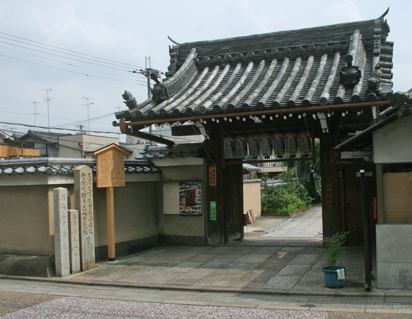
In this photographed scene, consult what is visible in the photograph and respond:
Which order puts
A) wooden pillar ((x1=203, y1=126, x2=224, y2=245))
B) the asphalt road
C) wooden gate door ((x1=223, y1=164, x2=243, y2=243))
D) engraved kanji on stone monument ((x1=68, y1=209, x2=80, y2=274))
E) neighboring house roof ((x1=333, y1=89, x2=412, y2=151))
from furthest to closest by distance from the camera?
wooden gate door ((x1=223, y1=164, x2=243, y2=243))
wooden pillar ((x1=203, y1=126, x2=224, y2=245))
engraved kanji on stone monument ((x1=68, y1=209, x2=80, y2=274))
neighboring house roof ((x1=333, y1=89, x2=412, y2=151))
the asphalt road

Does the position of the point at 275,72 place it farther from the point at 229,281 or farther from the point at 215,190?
the point at 229,281

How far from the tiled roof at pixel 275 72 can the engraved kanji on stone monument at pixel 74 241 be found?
342 cm

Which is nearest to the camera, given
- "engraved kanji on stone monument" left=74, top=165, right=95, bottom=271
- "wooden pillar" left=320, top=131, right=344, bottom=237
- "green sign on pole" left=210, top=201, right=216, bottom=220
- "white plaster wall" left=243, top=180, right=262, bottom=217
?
"engraved kanji on stone monument" left=74, top=165, right=95, bottom=271

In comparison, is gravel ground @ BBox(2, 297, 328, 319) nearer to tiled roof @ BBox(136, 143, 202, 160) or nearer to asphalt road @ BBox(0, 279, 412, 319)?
asphalt road @ BBox(0, 279, 412, 319)

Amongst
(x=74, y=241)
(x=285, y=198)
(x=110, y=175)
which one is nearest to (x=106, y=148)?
(x=110, y=175)

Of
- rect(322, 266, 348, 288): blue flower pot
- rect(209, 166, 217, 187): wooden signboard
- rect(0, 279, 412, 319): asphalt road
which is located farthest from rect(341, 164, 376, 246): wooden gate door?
rect(0, 279, 412, 319): asphalt road

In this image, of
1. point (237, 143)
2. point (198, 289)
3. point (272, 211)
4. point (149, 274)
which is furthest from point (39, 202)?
point (272, 211)

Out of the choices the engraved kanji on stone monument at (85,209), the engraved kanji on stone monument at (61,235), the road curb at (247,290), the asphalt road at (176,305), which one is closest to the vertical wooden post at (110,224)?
the engraved kanji on stone monument at (85,209)

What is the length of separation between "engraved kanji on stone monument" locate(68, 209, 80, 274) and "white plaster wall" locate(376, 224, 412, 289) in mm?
7538

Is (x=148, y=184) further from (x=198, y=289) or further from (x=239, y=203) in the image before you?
(x=198, y=289)

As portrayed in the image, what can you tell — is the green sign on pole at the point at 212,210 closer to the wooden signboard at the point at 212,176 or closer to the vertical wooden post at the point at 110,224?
the wooden signboard at the point at 212,176

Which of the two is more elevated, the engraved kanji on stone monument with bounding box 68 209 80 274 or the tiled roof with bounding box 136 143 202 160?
the tiled roof with bounding box 136 143 202 160

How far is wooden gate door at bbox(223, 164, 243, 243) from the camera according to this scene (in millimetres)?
14383

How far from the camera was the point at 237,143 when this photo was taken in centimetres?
1348
